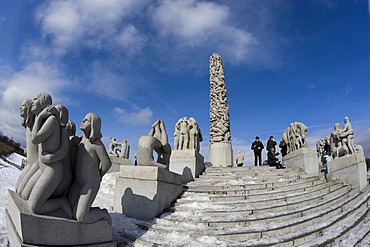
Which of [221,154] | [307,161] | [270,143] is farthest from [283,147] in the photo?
[221,154]

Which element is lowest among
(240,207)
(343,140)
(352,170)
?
(240,207)

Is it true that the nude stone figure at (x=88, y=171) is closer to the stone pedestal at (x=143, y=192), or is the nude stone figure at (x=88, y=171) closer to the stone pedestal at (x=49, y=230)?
the stone pedestal at (x=49, y=230)

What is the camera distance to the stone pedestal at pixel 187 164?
1084 cm

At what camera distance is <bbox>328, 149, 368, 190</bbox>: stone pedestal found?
9820 millimetres

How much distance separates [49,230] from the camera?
4.27 metres

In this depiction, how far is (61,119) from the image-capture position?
486cm

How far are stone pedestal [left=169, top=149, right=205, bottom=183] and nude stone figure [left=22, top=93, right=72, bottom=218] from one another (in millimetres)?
6410

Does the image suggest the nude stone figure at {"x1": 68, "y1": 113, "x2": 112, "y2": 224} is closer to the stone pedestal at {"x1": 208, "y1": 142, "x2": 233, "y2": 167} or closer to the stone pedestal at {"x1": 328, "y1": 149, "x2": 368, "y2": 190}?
the stone pedestal at {"x1": 328, "y1": 149, "x2": 368, "y2": 190}

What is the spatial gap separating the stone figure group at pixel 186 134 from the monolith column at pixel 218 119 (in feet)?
25.0

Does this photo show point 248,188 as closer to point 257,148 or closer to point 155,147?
point 155,147

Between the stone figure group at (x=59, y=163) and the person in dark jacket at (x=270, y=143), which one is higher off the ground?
the person in dark jacket at (x=270, y=143)

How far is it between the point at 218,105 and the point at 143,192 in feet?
50.8

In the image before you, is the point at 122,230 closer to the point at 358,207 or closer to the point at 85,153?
the point at 85,153

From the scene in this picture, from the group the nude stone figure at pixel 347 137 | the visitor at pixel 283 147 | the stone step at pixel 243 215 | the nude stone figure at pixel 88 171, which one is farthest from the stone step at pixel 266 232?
the visitor at pixel 283 147
